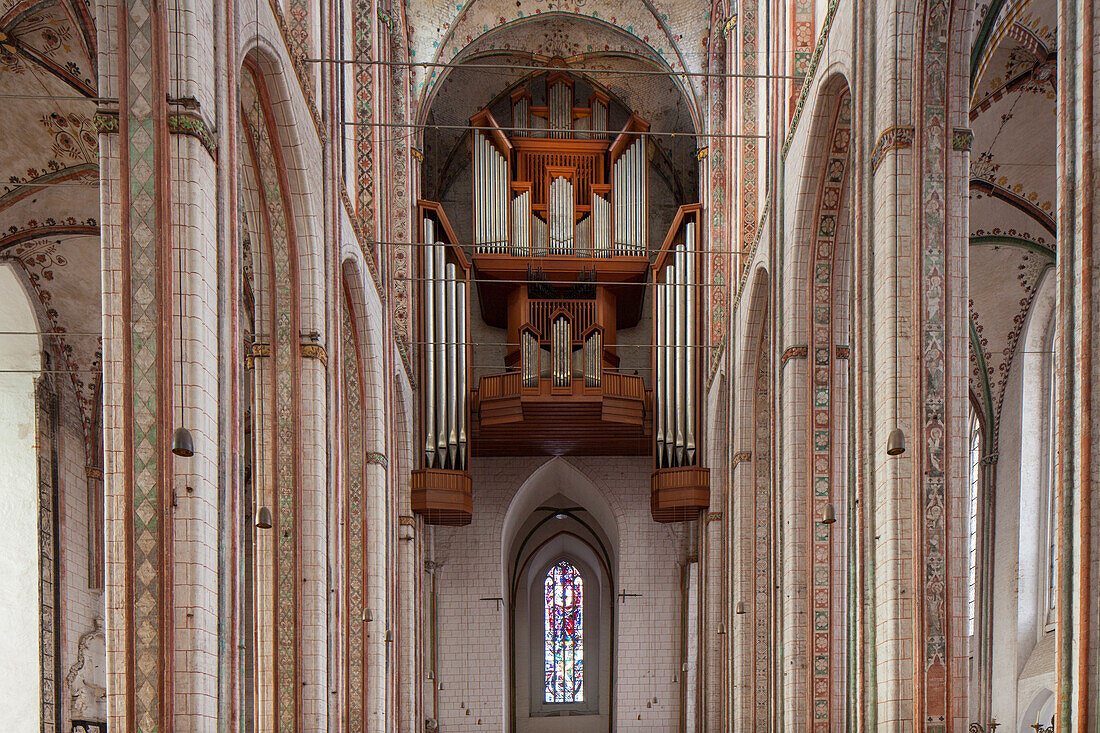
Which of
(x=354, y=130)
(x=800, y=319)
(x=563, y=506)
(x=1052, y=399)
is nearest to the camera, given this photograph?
(x=800, y=319)

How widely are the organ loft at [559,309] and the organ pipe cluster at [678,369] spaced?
33 mm

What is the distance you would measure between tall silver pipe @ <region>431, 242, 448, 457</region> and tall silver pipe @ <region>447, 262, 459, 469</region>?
0.10 meters

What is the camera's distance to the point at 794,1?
1638 centimetres

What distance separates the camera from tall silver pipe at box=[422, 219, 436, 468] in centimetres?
2616

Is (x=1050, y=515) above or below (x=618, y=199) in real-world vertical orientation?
below

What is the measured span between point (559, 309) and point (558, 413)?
2.17 m

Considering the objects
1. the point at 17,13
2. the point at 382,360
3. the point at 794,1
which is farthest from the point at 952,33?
the point at 382,360

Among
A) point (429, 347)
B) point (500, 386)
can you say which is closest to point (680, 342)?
point (500, 386)

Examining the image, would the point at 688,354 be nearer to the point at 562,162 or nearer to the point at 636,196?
the point at 636,196

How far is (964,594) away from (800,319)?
229 inches

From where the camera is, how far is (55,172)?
18031 millimetres

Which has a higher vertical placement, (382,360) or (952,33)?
(952,33)

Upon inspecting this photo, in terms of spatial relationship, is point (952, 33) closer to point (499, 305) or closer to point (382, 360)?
point (382, 360)

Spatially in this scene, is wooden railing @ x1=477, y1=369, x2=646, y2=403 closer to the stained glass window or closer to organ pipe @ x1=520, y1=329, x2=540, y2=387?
organ pipe @ x1=520, y1=329, x2=540, y2=387
